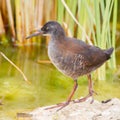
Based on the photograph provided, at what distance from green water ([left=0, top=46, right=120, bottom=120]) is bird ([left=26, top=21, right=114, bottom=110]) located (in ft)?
2.50

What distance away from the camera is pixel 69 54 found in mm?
3988

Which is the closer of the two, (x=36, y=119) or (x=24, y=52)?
A: (x=36, y=119)

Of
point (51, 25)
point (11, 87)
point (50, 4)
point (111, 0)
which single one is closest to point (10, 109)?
point (11, 87)

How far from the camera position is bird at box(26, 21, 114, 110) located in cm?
397

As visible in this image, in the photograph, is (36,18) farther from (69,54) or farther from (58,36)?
(69,54)

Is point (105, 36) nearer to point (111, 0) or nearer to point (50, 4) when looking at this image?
point (111, 0)

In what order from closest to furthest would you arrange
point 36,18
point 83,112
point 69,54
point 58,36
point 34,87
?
point 83,112
point 69,54
point 58,36
point 34,87
point 36,18

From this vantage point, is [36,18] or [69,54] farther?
[36,18]

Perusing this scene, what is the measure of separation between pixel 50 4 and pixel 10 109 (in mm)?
2124

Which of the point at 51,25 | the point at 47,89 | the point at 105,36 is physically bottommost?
the point at 47,89

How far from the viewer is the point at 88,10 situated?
17.2 feet

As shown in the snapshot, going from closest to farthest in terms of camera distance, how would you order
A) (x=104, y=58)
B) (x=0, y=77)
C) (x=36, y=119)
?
(x=36, y=119), (x=104, y=58), (x=0, y=77)

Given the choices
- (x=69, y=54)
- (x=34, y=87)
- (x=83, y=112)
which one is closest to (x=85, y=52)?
(x=69, y=54)

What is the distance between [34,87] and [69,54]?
147 cm
